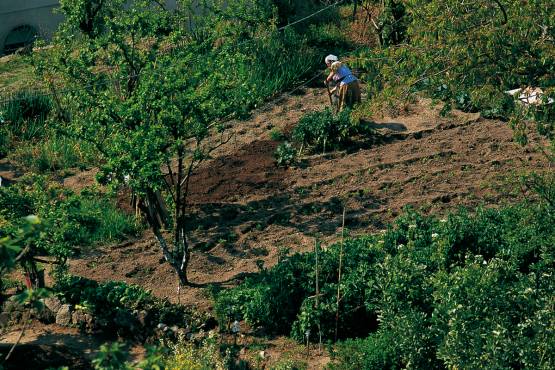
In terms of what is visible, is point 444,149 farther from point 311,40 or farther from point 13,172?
point 13,172

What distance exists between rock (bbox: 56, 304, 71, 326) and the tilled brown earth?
1.09 meters

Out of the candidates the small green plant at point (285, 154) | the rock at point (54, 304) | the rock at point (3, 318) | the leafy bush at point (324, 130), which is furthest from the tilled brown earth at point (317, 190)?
the rock at point (3, 318)

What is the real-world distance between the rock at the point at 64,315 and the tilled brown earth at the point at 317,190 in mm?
1092

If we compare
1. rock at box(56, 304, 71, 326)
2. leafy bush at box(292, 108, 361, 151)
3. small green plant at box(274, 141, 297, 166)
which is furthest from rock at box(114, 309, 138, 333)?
leafy bush at box(292, 108, 361, 151)

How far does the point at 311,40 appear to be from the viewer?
1922cm

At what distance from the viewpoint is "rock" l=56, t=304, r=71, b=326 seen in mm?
11891

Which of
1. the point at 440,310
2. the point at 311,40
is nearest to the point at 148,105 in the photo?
the point at 440,310

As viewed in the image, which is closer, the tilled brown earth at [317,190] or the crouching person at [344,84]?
the tilled brown earth at [317,190]

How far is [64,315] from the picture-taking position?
39.0 ft

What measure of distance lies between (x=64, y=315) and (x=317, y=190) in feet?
13.8

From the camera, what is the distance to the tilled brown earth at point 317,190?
13156 millimetres

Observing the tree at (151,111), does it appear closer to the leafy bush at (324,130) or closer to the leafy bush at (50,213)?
the leafy bush at (50,213)

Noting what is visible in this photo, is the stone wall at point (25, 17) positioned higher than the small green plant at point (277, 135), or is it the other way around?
the stone wall at point (25, 17)

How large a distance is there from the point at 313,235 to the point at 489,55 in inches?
141
